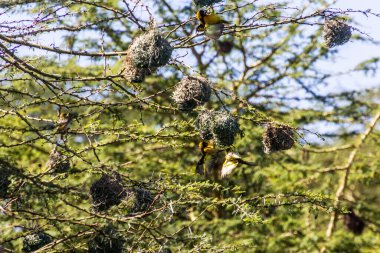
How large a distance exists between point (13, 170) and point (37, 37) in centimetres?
105

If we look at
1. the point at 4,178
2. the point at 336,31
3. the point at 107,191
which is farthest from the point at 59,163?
the point at 336,31

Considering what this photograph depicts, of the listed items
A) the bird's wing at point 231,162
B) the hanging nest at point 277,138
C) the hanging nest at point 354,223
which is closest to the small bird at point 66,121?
the bird's wing at point 231,162

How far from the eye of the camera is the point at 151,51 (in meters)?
3.56

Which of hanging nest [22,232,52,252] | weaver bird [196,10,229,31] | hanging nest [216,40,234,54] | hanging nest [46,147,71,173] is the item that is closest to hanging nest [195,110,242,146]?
weaver bird [196,10,229,31]

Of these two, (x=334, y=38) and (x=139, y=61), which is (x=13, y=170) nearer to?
(x=139, y=61)

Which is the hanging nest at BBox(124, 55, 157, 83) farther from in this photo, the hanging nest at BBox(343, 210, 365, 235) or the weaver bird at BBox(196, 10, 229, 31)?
the hanging nest at BBox(343, 210, 365, 235)

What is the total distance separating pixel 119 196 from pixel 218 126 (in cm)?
81

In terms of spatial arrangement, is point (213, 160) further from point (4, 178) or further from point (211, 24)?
point (4, 178)

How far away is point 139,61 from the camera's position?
362 centimetres

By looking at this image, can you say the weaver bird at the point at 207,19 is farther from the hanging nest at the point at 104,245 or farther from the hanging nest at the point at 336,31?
the hanging nest at the point at 104,245

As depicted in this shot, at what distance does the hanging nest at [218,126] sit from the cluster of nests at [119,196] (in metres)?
0.51

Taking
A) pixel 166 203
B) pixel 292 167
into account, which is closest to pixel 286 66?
pixel 292 167

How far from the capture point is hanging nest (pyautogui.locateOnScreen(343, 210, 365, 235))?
7965 millimetres

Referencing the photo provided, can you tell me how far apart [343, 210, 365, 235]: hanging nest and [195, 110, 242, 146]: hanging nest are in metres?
4.55
